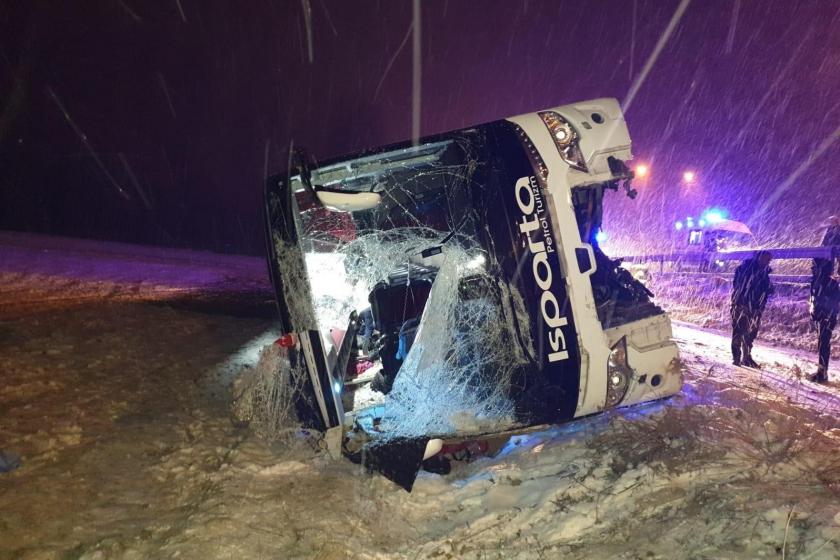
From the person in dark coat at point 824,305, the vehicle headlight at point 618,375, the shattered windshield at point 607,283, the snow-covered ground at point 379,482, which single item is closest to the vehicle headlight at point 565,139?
the shattered windshield at point 607,283

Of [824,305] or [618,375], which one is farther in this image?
[824,305]

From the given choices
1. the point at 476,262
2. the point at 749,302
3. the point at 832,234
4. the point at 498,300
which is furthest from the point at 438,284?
the point at 832,234

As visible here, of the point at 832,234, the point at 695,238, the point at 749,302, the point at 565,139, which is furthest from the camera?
the point at 695,238

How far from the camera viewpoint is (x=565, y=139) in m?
3.57

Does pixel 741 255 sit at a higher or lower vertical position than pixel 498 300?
lower

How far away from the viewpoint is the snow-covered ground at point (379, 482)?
8.92 ft

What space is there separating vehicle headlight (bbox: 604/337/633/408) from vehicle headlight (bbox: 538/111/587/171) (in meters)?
1.34

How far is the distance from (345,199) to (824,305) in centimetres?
648

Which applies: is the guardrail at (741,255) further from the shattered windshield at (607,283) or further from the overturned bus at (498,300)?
the overturned bus at (498,300)

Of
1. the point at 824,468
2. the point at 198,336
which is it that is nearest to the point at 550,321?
the point at 824,468

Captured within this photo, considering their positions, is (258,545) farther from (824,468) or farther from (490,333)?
(824,468)

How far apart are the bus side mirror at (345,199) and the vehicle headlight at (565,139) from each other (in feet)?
4.67

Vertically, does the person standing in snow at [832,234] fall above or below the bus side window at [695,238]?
above

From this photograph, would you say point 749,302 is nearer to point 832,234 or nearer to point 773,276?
point 832,234
